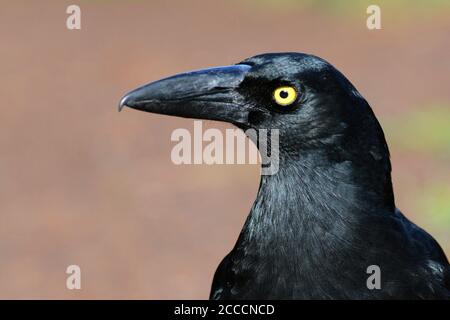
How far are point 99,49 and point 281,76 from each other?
9.67m

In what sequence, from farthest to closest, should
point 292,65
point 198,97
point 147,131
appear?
1. point 147,131
2. point 198,97
3. point 292,65

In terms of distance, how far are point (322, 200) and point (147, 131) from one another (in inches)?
290

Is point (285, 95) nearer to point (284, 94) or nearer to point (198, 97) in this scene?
point (284, 94)

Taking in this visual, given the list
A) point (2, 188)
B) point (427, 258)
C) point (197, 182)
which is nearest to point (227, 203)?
point (197, 182)

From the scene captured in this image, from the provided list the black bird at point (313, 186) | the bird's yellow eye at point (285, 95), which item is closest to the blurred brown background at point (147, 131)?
the black bird at point (313, 186)

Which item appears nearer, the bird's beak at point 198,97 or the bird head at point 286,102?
the bird head at point 286,102

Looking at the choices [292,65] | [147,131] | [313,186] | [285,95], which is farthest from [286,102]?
[147,131]

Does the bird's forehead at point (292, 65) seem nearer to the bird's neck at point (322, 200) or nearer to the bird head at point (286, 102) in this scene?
the bird head at point (286, 102)

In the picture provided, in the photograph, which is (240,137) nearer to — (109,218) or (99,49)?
(109,218)

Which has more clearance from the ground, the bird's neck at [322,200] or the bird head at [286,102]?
the bird head at [286,102]

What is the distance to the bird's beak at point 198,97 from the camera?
5242 millimetres

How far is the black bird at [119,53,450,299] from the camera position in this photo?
201 inches

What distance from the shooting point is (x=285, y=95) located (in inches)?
203

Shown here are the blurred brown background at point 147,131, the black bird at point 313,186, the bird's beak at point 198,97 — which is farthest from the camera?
the blurred brown background at point 147,131
